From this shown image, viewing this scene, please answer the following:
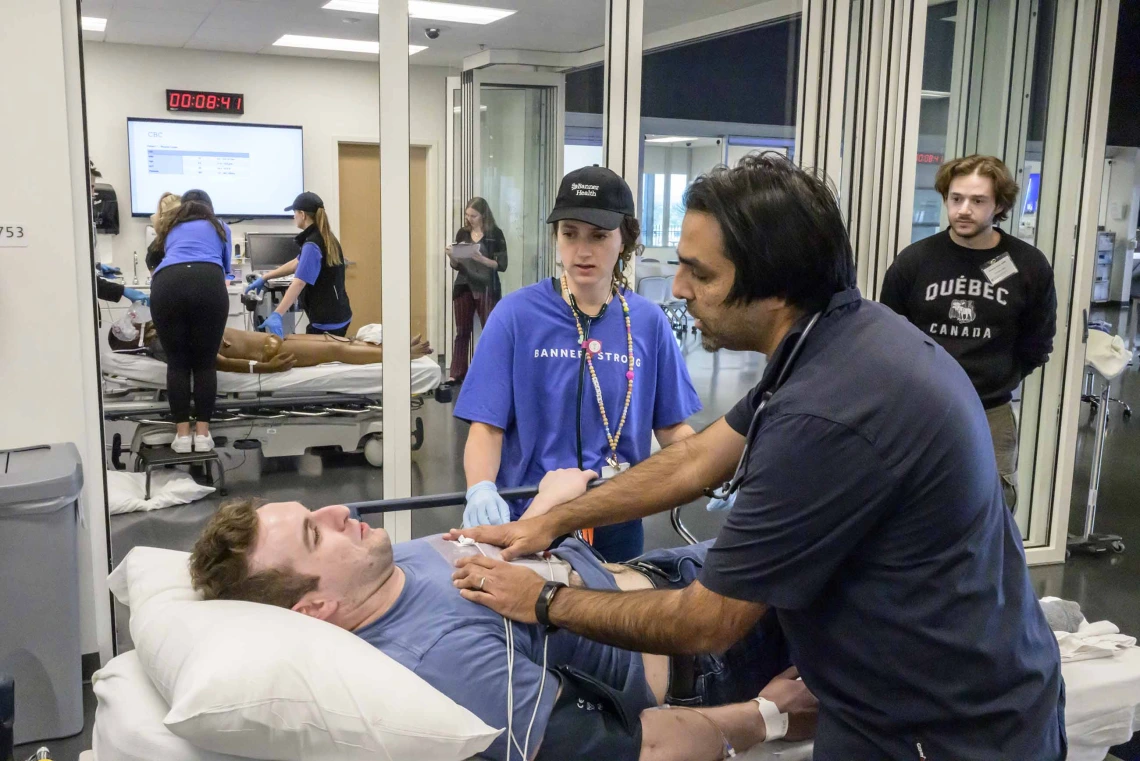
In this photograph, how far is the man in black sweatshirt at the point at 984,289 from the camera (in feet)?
10.4

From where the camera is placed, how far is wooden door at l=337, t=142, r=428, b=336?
11.5 feet

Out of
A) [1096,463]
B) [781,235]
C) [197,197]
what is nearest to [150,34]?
[197,197]

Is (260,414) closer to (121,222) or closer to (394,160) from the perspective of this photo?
(121,222)

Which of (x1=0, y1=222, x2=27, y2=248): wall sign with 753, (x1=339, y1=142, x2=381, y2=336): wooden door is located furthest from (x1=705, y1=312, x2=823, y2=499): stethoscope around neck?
(x1=339, y1=142, x2=381, y2=336): wooden door

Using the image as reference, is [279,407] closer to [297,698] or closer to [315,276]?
[315,276]

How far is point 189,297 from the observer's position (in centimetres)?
386

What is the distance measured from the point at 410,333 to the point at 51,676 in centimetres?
149

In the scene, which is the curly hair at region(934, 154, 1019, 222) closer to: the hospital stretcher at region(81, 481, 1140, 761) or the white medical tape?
the hospital stretcher at region(81, 481, 1140, 761)

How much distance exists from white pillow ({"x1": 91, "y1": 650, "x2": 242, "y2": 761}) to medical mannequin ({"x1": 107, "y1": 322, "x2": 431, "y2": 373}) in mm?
2350

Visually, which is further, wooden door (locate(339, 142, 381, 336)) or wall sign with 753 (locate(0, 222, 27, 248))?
wooden door (locate(339, 142, 381, 336))

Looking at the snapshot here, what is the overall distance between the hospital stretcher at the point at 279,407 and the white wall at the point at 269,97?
1.67ft

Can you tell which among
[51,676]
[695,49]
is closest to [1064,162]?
[695,49]

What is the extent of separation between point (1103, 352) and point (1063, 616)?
2455 mm

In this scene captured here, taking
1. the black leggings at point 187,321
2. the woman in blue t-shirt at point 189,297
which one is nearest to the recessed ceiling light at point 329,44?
the woman in blue t-shirt at point 189,297
